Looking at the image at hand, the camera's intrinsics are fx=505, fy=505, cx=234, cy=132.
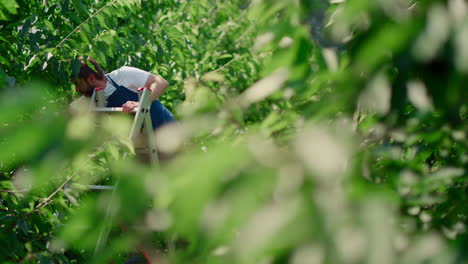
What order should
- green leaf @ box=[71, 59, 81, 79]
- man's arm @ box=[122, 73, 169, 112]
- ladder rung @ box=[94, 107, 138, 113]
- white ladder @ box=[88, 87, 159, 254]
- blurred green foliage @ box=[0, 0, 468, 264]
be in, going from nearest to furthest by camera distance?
blurred green foliage @ box=[0, 0, 468, 264] → green leaf @ box=[71, 59, 81, 79] → white ladder @ box=[88, 87, 159, 254] → ladder rung @ box=[94, 107, 138, 113] → man's arm @ box=[122, 73, 169, 112]

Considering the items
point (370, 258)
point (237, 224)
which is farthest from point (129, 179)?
point (370, 258)

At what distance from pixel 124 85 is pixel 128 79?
7 centimetres

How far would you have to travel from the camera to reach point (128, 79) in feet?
11.1

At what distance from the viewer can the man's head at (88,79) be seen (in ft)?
10.9

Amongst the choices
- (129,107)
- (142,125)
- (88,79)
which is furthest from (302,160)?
(88,79)

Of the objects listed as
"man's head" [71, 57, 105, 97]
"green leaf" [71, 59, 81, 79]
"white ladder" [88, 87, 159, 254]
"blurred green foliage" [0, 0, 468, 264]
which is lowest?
"white ladder" [88, 87, 159, 254]

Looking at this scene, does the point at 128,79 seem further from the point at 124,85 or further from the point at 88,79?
the point at 88,79

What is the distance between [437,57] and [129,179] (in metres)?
0.40

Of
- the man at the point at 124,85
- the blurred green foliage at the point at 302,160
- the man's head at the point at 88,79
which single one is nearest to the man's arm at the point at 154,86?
the man at the point at 124,85

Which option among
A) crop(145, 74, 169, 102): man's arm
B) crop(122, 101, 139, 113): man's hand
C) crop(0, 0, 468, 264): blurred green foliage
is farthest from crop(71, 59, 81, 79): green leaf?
crop(0, 0, 468, 264): blurred green foliage

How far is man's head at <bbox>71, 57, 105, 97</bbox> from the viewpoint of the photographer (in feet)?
10.9

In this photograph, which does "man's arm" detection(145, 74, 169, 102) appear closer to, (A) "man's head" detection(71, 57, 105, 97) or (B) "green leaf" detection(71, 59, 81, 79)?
(A) "man's head" detection(71, 57, 105, 97)

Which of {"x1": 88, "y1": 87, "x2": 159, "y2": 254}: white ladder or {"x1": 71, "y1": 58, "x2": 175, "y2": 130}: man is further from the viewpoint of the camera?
{"x1": 71, "y1": 58, "x2": 175, "y2": 130}: man

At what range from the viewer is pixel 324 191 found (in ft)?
1.69
